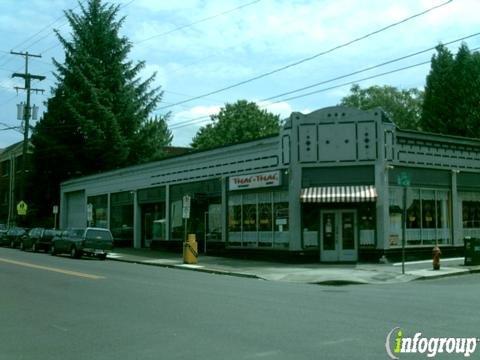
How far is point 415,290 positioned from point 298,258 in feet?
33.3

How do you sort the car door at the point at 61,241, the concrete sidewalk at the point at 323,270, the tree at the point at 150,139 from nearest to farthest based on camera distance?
the concrete sidewalk at the point at 323,270 < the car door at the point at 61,241 < the tree at the point at 150,139

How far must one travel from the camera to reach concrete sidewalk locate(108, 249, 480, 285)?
2084 centimetres

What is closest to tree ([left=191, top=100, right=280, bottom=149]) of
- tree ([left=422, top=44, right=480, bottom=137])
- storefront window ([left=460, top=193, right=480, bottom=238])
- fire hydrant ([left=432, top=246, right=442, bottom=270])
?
tree ([left=422, top=44, right=480, bottom=137])

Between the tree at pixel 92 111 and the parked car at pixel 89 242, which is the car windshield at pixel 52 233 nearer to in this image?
the parked car at pixel 89 242

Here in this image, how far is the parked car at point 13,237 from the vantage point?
43.1 m

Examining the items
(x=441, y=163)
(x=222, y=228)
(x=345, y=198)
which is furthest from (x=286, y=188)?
(x=441, y=163)

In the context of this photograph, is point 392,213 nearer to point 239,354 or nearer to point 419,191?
point 419,191

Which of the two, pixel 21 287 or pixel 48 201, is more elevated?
pixel 48 201

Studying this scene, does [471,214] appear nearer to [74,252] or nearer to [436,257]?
[436,257]

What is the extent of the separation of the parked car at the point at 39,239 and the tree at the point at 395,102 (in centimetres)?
3580

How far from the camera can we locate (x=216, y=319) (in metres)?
11.0

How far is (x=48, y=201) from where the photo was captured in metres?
56.9

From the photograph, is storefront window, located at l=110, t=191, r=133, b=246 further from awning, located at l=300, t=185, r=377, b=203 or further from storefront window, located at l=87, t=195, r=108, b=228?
awning, located at l=300, t=185, r=377, b=203

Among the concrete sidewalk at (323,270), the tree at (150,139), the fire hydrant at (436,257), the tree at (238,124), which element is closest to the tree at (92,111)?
the tree at (150,139)
